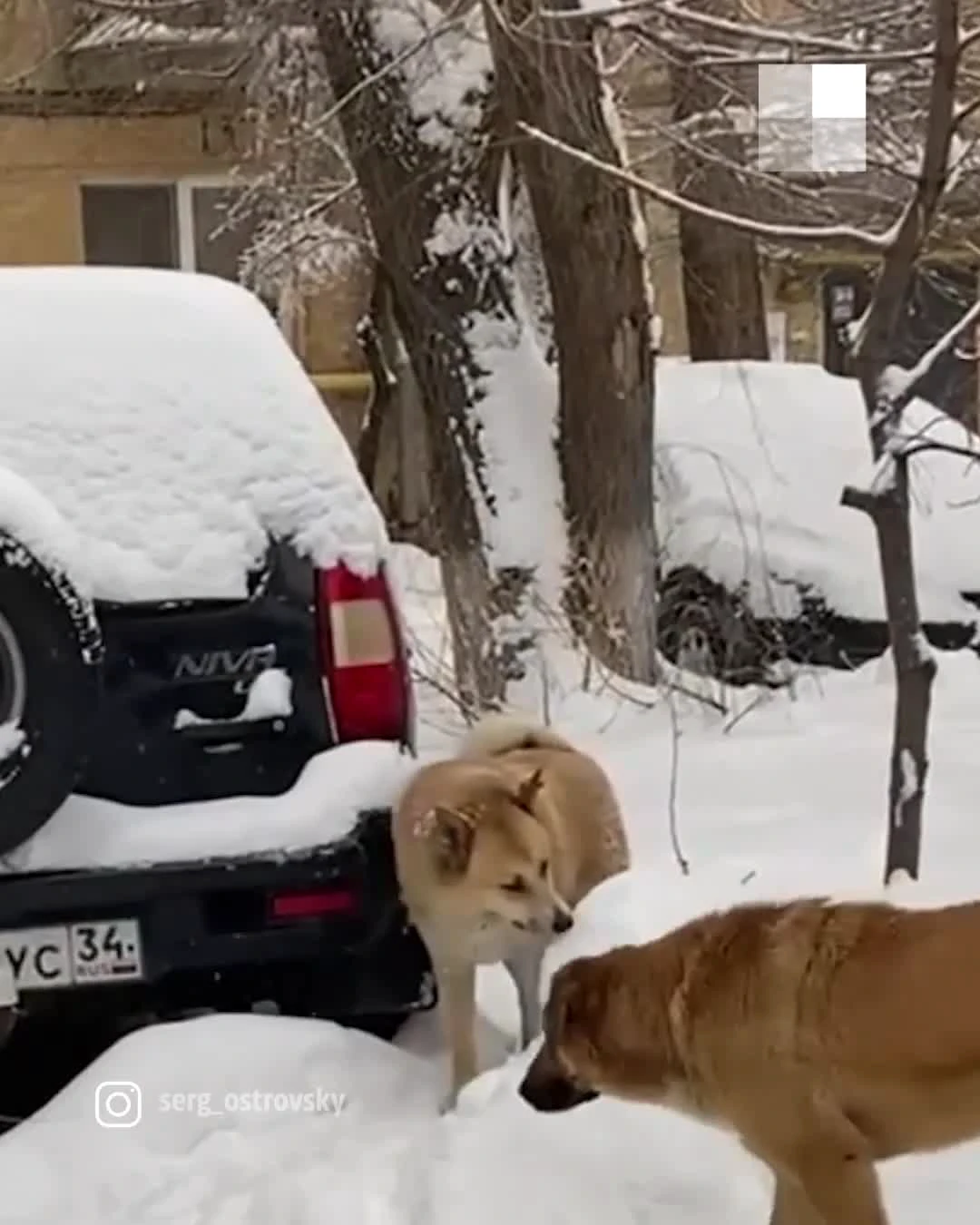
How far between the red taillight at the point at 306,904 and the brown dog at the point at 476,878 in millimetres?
189

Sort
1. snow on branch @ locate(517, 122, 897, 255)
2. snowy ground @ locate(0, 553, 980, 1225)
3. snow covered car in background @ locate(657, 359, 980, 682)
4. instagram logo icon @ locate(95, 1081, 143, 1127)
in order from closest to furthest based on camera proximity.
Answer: snowy ground @ locate(0, 553, 980, 1225) → instagram logo icon @ locate(95, 1081, 143, 1127) → snow on branch @ locate(517, 122, 897, 255) → snow covered car in background @ locate(657, 359, 980, 682)

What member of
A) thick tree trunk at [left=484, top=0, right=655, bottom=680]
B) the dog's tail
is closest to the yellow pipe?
thick tree trunk at [left=484, top=0, right=655, bottom=680]

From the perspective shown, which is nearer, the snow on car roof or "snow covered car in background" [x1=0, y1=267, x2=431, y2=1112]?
"snow covered car in background" [x1=0, y1=267, x2=431, y2=1112]

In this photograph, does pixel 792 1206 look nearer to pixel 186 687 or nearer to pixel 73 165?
pixel 186 687

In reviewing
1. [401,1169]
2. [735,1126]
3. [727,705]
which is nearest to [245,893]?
[401,1169]

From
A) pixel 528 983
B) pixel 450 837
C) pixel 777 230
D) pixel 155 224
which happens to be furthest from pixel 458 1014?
pixel 155 224

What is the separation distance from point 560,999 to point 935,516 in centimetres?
696

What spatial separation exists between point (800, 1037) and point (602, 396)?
6385 millimetres

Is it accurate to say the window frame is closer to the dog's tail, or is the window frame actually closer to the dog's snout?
the dog's tail

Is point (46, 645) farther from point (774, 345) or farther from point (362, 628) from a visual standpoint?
point (774, 345)

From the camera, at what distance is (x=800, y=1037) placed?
3102 millimetres

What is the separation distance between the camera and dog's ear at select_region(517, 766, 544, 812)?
4469 mm

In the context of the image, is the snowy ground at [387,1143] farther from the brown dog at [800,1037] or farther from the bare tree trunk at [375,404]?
the bare tree trunk at [375,404]

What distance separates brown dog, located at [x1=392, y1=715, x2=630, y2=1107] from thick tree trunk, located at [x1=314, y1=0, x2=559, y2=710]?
15.3ft
